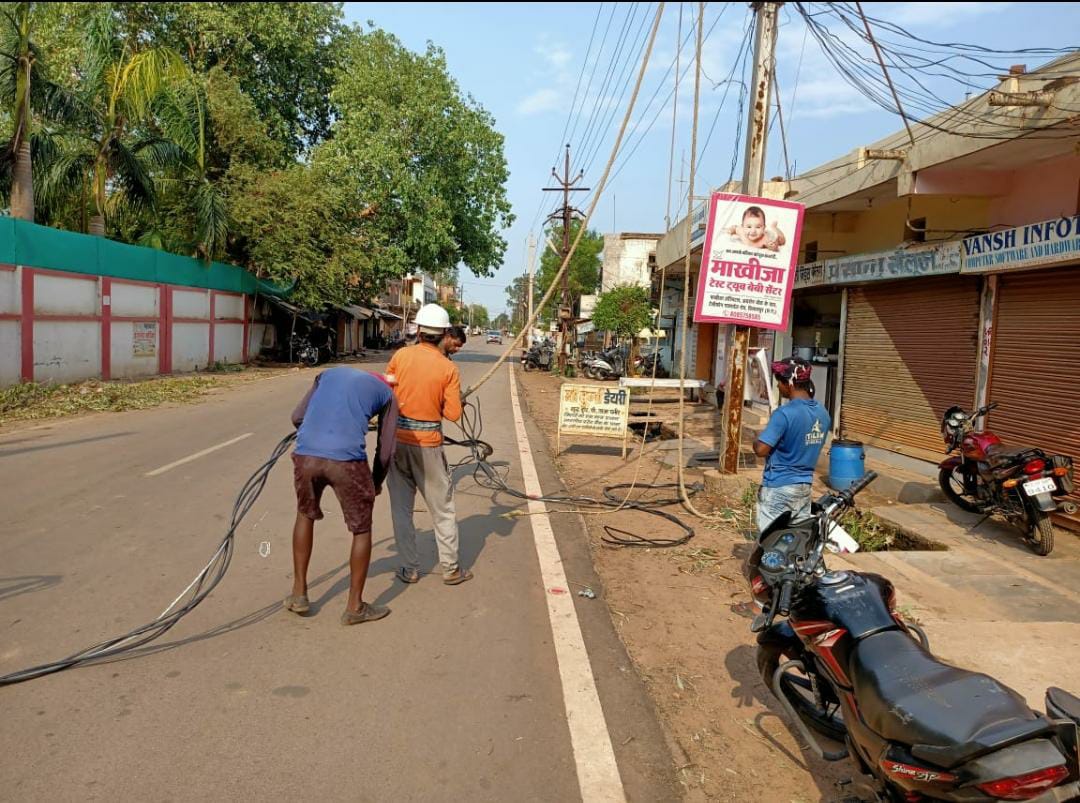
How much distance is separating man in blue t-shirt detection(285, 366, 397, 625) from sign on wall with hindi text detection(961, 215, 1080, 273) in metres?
6.64

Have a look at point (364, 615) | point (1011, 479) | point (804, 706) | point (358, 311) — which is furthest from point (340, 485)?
point (358, 311)

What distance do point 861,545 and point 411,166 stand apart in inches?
1267

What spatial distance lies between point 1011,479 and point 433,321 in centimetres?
525

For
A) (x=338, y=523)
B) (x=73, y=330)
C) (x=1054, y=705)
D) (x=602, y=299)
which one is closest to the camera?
(x=1054, y=705)

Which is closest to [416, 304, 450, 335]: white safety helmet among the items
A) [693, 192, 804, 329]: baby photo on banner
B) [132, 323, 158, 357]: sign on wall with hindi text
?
[693, 192, 804, 329]: baby photo on banner

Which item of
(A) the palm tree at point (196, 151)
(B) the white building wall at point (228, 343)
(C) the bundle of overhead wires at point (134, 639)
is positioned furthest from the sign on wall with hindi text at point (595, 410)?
(B) the white building wall at point (228, 343)

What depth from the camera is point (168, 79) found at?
21.8m

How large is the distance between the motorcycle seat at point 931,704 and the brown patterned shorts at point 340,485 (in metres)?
2.75

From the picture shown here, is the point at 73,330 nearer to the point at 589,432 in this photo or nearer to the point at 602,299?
the point at 589,432

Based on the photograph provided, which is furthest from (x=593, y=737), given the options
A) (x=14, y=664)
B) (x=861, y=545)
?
(x=861, y=545)

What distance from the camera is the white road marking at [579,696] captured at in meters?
3.16

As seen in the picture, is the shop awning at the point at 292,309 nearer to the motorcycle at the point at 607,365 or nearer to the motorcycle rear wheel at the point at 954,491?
the motorcycle at the point at 607,365

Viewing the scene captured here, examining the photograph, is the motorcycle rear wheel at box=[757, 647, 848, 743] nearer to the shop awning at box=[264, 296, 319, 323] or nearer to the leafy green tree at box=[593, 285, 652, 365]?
the leafy green tree at box=[593, 285, 652, 365]

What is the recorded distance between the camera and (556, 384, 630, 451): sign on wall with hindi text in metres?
11.2
